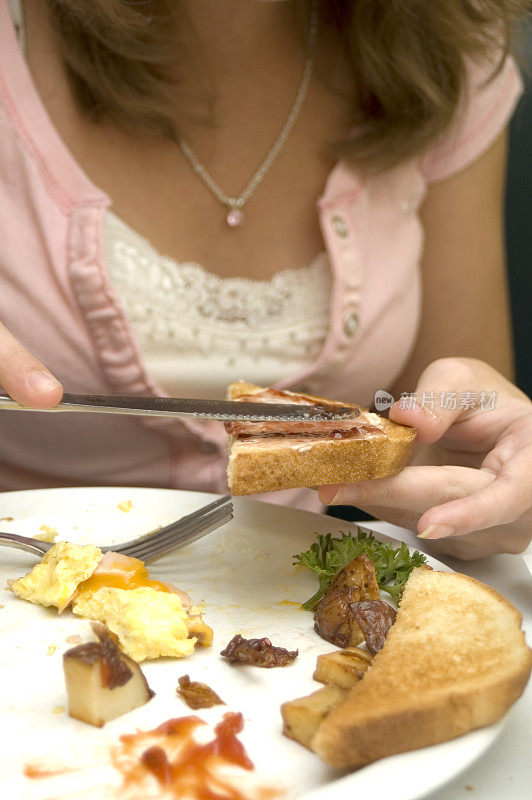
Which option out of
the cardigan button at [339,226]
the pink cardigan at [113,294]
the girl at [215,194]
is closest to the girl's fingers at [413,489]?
the girl at [215,194]

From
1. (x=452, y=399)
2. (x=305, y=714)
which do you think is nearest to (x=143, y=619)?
(x=305, y=714)

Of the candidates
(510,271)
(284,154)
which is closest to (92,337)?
(284,154)

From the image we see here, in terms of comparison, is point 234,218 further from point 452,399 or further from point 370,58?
point 452,399

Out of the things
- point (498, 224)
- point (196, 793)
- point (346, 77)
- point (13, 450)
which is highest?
point (346, 77)

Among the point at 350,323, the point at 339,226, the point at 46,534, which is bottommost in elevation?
the point at 46,534

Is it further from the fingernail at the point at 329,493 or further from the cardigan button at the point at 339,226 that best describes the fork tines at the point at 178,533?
the cardigan button at the point at 339,226

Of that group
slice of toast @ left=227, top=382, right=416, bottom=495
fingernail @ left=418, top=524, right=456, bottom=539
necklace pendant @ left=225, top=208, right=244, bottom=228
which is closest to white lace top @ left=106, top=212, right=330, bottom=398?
necklace pendant @ left=225, top=208, right=244, bottom=228

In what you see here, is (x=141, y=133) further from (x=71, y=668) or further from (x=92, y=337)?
(x=71, y=668)
